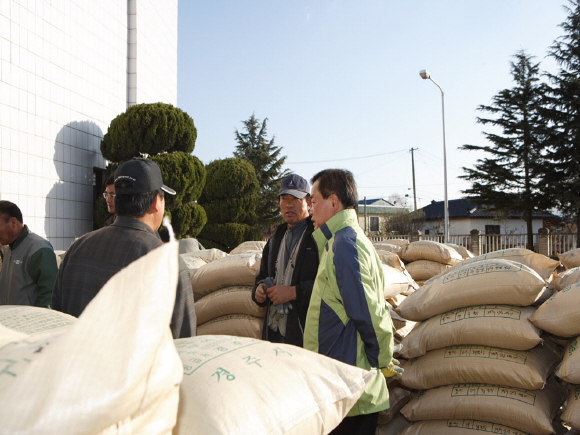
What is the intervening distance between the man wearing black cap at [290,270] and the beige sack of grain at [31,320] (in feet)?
4.89

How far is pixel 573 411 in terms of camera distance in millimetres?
2596

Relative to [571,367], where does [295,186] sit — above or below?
above

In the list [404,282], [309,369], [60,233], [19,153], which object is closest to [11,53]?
[19,153]

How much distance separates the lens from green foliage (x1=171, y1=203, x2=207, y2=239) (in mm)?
12502

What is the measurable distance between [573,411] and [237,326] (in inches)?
88.0

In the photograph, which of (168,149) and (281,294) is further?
(168,149)

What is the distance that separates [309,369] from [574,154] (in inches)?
1061

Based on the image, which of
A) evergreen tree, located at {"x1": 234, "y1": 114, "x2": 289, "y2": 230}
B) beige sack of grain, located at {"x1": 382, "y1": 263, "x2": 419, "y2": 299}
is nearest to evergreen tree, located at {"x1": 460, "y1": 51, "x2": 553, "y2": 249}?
evergreen tree, located at {"x1": 234, "y1": 114, "x2": 289, "y2": 230}

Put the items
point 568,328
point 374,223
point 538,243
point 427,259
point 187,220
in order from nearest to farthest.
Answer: point 568,328 < point 427,259 < point 187,220 < point 538,243 < point 374,223

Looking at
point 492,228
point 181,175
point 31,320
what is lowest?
point 31,320

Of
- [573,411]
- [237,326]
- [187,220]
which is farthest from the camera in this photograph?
[187,220]

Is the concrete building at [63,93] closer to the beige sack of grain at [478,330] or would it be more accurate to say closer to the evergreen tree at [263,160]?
the beige sack of grain at [478,330]

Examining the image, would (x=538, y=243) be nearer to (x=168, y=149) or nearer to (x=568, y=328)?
(x=168, y=149)

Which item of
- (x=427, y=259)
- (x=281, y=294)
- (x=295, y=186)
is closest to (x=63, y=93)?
(x=427, y=259)
